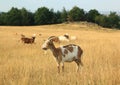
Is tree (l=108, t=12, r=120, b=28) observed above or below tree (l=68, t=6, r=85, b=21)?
below

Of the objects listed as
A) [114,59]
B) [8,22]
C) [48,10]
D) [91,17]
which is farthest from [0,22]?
[114,59]

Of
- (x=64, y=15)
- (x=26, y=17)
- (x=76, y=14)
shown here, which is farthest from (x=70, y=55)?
(x=64, y=15)

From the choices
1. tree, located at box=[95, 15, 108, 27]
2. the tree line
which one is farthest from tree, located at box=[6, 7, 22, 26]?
tree, located at box=[95, 15, 108, 27]

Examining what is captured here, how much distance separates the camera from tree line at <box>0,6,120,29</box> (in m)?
88.5

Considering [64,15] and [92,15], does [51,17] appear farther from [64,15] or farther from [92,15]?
[92,15]

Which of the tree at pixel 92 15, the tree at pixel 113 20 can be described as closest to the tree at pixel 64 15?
the tree at pixel 92 15

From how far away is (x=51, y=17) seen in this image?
92.9 meters

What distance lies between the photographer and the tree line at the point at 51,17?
88500 millimetres

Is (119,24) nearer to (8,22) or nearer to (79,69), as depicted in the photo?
(8,22)

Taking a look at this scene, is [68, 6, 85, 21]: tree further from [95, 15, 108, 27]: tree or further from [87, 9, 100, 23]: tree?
[95, 15, 108, 27]: tree

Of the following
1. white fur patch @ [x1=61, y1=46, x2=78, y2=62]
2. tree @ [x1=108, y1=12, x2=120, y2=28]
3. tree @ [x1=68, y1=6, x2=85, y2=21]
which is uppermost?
white fur patch @ [x1=61, y1=46, x2=78, y2=62]

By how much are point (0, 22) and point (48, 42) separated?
7905 centimetres

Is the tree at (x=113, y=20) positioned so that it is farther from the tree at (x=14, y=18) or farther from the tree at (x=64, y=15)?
the tree at (x=14, y=18)

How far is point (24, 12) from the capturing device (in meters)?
88.2
